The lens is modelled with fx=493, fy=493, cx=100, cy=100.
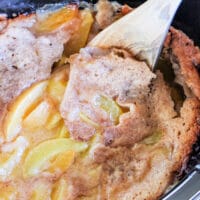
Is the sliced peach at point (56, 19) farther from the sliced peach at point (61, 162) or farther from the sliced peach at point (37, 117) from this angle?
the sliced peach at point (61, 162)

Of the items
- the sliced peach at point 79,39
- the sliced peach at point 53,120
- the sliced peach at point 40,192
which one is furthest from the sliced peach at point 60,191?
the sliced peach at point 79,39

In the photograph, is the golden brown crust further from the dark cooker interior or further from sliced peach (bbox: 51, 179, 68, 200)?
sliced peach (bbox: 51, 179, 68, 200)

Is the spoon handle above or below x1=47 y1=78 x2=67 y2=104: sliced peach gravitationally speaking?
above

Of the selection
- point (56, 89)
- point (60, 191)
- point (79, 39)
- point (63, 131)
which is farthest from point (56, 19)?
point (60, 191)

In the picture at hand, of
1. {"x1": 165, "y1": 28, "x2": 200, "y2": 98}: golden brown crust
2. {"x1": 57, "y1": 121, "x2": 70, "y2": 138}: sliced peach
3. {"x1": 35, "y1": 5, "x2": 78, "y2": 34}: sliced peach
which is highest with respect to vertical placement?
{"x1": 35, "y1": 5, "x2": 78, "y2": 34}: sliced peach

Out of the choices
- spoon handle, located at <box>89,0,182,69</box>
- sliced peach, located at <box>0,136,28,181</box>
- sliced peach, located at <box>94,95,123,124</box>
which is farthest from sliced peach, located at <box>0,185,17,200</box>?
spoon handle, located at <box>89,0,182,69</box>

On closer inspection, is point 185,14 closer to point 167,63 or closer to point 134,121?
point 167,63
